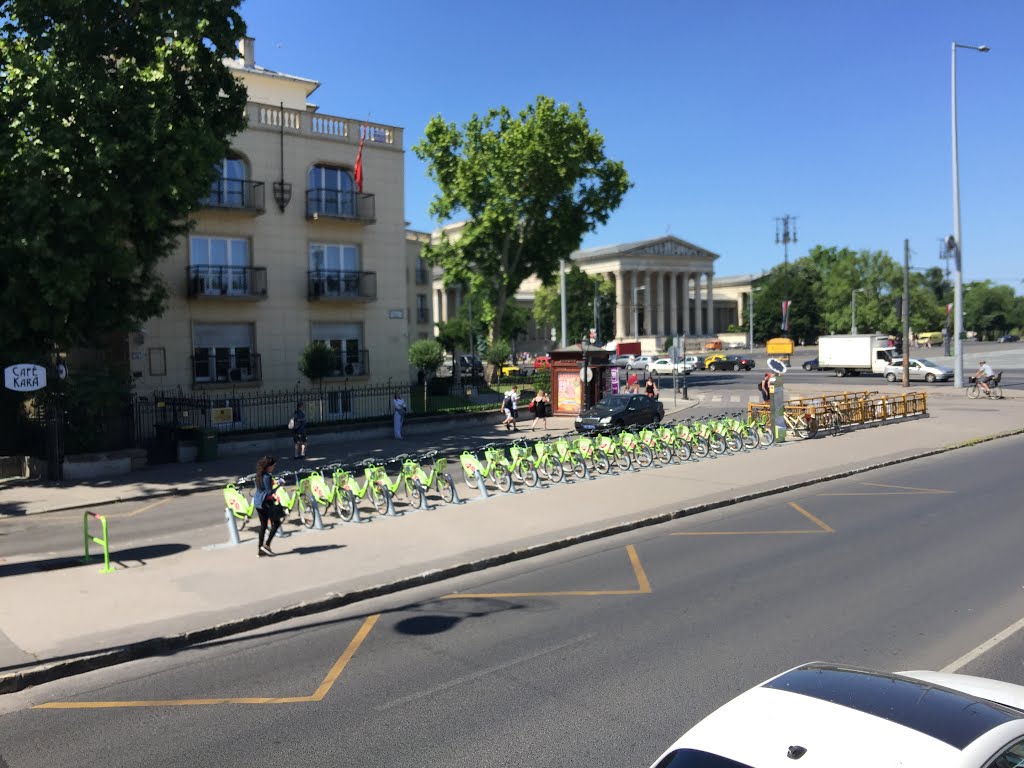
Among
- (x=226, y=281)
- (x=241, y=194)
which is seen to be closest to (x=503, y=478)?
(x=226, y=281)

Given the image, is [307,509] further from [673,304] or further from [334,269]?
[673,304]

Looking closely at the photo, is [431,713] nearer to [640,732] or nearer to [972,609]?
[640,732]

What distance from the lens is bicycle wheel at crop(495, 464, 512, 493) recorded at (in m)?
17.1

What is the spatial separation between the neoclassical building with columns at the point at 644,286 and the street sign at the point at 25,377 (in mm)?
86875

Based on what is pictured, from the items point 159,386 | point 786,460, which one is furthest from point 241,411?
point 786,460

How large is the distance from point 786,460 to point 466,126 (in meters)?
30.0

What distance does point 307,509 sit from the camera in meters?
14.5

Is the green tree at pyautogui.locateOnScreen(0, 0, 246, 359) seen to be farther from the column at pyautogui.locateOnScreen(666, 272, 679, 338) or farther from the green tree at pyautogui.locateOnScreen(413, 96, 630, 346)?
the column at pyautogui.locateOnScreen(666, 272, 679, 338)

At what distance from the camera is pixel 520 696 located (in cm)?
689

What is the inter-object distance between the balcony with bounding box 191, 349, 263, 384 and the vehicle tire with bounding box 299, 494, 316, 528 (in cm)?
1491

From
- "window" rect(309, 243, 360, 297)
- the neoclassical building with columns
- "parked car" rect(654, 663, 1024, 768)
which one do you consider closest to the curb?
"parked car" rect(654, 663, 1024, 768)

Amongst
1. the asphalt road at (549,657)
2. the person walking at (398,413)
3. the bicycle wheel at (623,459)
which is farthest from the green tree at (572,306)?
the asphalt road at (549,657)

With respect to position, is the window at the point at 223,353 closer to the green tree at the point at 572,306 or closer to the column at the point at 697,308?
the green tree at the point at 572,306

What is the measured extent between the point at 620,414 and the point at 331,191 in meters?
13.2
